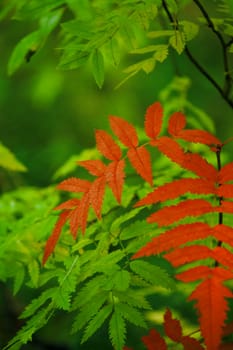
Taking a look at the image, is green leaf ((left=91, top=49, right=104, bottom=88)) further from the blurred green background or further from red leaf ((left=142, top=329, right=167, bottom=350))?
the blurred green background

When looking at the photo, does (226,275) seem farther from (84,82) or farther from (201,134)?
(84,82)

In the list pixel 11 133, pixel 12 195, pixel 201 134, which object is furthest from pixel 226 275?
pixel 11 133

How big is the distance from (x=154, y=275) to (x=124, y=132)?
347 mm

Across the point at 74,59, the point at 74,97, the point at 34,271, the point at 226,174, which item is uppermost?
the point at 74,59

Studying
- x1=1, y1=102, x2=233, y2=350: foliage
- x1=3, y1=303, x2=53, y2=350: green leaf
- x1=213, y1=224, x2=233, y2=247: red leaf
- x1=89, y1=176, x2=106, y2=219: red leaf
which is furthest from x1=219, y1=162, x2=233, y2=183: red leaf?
x1=3, y1=303, x2=53, y2=350: green leaf

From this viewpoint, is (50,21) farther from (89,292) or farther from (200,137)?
(89,292)

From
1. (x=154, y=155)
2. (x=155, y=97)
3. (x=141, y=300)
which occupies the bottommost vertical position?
(x=155, y=97)

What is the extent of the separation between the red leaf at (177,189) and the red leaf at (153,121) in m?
0.20

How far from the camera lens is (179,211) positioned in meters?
1.01

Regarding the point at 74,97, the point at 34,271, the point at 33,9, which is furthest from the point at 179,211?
A: the point at 74,97

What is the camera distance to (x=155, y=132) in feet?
4.12

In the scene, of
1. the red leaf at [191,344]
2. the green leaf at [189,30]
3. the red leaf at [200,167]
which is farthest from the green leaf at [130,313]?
the green leaf at [189,30]

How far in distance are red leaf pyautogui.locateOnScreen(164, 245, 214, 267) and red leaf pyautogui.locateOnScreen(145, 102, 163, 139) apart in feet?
1.24

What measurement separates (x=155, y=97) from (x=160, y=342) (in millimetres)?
4386
